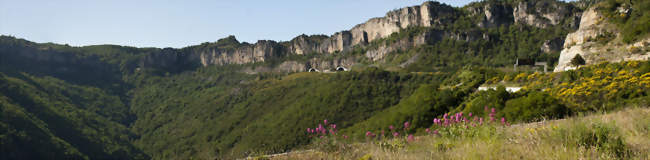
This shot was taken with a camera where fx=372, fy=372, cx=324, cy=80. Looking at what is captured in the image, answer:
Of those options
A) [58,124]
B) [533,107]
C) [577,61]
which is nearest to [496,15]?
[577,61]

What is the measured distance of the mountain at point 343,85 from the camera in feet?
86.1

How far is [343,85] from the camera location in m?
98.3

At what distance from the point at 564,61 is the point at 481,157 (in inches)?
1290

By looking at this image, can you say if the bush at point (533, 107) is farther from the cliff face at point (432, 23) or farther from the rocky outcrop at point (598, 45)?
the cliff face at point (432, 23)

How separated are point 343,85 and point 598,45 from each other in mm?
72491

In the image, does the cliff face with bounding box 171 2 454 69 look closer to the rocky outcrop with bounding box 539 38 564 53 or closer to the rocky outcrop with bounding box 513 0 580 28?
the rocky outcrop with bounding box 513 0 580 28

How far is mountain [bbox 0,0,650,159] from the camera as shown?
26.2 m

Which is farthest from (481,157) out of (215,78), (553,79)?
(215,78)

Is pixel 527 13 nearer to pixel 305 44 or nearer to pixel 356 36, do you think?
pixel 356 36

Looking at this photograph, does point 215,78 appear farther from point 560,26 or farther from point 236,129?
point 560,26

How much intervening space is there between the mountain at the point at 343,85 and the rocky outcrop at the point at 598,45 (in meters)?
0.13

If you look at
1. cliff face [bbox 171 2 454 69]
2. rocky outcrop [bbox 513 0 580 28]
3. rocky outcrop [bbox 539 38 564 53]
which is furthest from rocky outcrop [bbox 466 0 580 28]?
rocky outcrop [bbox 539 38 564 53]

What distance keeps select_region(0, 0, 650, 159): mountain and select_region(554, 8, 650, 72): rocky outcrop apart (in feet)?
0.41

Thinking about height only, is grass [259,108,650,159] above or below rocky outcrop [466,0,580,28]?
below
